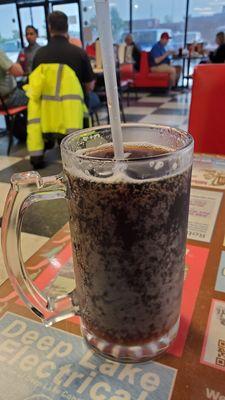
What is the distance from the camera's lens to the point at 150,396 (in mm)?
403

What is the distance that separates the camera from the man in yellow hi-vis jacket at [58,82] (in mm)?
2436

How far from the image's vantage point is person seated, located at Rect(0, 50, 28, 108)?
3357 millimetres

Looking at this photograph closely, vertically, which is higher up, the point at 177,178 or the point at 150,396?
the point at 177,178

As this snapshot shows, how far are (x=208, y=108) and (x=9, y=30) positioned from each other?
1003 centimetres

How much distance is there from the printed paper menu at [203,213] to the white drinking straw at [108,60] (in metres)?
0.40

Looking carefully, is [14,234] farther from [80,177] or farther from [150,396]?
[150,396]

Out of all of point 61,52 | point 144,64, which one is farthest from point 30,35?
point 61,52

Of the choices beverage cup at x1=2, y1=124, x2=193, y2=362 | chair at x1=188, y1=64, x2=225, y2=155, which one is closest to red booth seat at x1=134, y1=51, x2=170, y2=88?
chair at x1=188, y1=64, x2=225, y2=155

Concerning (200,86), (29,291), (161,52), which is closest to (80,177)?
(29,291)

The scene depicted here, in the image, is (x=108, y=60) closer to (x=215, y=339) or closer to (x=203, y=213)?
(x=215, y=339)

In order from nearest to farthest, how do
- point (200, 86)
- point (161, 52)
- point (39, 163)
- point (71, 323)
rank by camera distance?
point (71, 323), point (200, 86), point (39, 163), point (161, 52)

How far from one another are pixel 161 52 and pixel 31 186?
22.7 ft

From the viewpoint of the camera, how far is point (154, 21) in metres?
9.44

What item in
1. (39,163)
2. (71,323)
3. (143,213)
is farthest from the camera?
(39,163)
